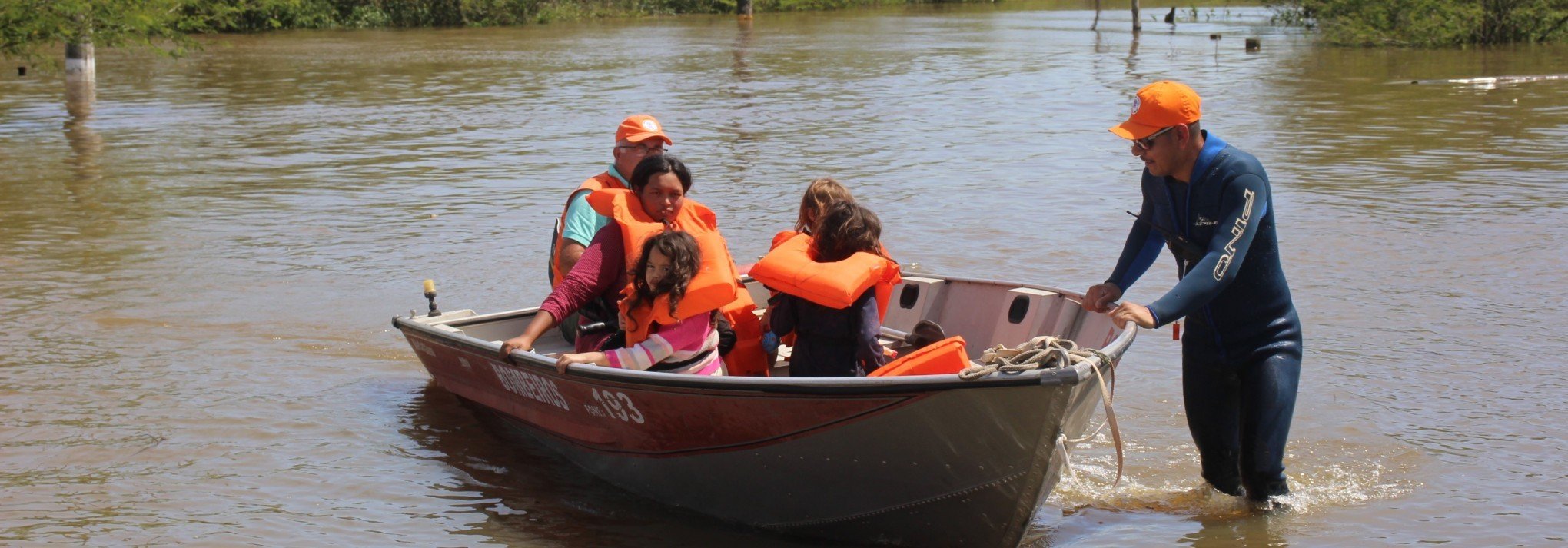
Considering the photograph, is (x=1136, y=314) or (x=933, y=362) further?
(x=933, y=362)

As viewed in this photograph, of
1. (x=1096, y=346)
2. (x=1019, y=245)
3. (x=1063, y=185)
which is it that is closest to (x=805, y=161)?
(x=1063, y=185)

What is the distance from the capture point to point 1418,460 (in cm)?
641

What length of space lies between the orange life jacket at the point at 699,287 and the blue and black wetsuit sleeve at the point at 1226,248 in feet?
5.33

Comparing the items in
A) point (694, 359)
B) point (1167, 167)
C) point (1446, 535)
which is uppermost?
point (1167, 167)

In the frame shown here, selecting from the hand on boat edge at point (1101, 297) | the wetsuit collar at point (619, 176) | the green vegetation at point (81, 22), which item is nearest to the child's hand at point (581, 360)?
the wetsuit collar at point (619, 176)

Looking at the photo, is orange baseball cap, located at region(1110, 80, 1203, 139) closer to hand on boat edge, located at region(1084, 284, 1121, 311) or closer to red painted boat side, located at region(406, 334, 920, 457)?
hand on boat edge, located at region(1084, 284, 1121, 311)

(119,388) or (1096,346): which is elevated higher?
(1096,346)

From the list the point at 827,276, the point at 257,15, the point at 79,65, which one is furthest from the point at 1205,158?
the point at 257,15

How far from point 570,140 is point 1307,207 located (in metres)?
9.37

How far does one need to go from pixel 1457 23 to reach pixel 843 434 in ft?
95.7

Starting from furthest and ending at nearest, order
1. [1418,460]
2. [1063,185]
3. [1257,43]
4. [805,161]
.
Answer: [1257,43]
[805,161]
[1063,185]
[1418,460]

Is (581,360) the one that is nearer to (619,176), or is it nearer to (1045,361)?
(619,176)

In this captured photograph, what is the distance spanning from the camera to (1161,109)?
15.6ft

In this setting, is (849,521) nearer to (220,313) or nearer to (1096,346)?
(1096,346)
